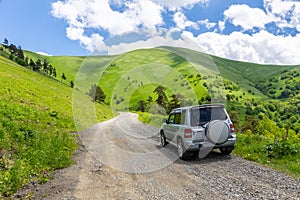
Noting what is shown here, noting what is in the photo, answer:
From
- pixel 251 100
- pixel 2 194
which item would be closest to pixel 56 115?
pixel 2 194

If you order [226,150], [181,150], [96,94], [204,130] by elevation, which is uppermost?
[204,130]

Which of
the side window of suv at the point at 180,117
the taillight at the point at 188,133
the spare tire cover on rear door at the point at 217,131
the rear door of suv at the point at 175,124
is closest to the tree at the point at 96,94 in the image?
the rear door of suv at the point at 175,124

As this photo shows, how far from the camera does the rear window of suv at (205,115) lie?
11242 mm

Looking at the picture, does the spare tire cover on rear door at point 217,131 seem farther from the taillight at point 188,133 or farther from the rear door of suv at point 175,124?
the rear door of suv at point 175,124

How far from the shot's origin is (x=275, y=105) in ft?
532

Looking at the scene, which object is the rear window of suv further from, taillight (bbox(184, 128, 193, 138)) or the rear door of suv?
the rear door of suv

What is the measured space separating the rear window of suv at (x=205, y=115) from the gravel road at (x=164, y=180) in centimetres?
172

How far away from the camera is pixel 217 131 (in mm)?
10688

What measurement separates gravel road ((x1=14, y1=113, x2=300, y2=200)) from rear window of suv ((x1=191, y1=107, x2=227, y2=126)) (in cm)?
172

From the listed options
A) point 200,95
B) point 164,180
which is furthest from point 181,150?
point 200,95

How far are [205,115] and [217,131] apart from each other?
1009mm

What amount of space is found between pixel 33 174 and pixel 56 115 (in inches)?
713

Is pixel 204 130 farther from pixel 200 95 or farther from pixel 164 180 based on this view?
pixel 200 95

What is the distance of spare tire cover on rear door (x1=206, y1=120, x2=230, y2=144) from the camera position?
10672mm
